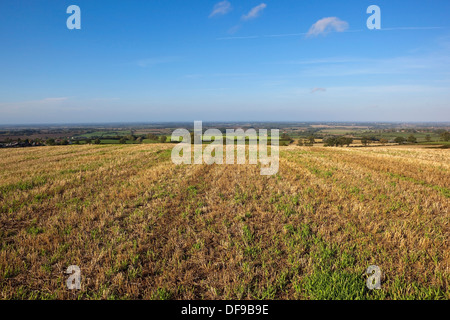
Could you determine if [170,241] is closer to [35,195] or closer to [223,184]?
[223,184]

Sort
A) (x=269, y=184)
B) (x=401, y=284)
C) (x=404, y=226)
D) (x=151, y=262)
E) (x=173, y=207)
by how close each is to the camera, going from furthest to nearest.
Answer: (x=269, y=184) → (x=173, y=207) → (x=404, y=226) → (x=151, y=262) → (x=401, y=284)

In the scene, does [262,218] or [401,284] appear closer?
[401,284]

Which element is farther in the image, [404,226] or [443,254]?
[404,226]

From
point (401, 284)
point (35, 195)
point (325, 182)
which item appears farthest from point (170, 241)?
point (325, 182)
